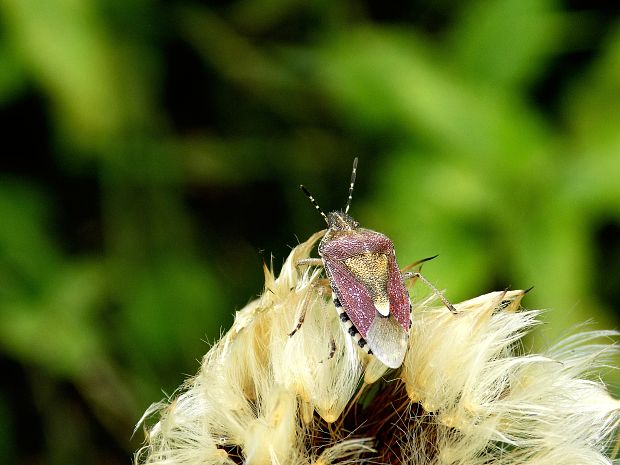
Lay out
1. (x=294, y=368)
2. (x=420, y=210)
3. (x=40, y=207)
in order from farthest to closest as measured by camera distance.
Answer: (x=40, y=207) → (x=420, y=210) → (x=294, y=368)

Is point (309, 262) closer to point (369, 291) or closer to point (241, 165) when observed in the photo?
point (369, 291)

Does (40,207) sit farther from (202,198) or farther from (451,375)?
(451,375)

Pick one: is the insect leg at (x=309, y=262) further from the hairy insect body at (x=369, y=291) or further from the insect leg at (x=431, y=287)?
the insect leg at (x=431, y=287)

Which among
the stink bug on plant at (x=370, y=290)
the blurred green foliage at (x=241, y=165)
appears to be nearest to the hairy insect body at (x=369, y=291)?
the stink bug on plant at (x=370, y=290)

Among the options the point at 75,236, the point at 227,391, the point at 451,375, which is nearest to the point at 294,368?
the point at 227,391

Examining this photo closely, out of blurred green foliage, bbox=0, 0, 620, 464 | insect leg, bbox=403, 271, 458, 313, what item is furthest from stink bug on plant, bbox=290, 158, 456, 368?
blurred green foliage, bbox=0, 0, 620, 464

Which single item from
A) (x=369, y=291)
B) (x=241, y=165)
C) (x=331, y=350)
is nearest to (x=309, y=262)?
(x=369, y=291)
